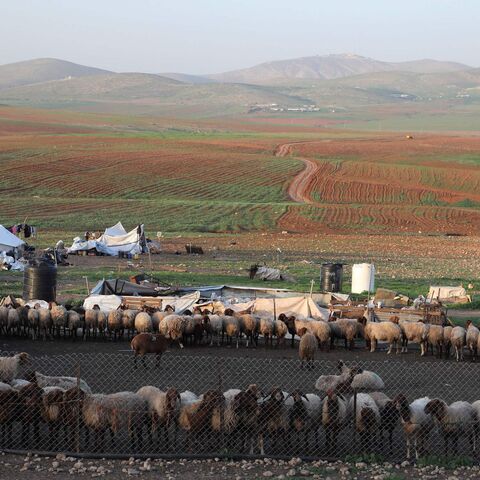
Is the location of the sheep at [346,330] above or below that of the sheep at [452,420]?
below

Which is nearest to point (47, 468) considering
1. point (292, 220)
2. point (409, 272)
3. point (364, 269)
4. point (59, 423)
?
point (59, 423)

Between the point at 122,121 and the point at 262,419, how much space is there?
167 metres

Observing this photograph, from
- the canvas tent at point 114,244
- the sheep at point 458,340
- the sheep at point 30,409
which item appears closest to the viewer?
the sheep at point 30,409

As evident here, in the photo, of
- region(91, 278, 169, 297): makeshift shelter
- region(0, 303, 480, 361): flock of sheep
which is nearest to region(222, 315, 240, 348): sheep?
region(0, 303, 480, 361): flock of sheep

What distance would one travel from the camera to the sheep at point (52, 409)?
12492 mm

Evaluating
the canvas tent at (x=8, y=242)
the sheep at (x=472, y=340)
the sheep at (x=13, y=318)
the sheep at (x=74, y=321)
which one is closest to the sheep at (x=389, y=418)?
the sheep at (x=472, y=340)

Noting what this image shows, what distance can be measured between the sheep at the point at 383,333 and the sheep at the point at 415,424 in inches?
316

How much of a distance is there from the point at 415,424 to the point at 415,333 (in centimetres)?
833

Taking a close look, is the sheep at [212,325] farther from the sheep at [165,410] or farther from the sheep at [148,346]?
the sheep at [165,410]

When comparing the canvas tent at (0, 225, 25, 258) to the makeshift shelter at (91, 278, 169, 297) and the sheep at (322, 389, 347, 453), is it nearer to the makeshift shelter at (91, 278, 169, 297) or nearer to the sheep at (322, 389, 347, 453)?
the makeshift shelter at (91, 278, 169, 297)

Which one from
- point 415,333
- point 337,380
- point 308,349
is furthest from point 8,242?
point 337,380

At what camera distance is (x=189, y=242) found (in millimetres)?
45812

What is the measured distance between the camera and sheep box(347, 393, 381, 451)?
12.6m

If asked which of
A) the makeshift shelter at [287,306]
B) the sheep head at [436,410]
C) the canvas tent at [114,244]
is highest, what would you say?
the sheep head at [436,410]
